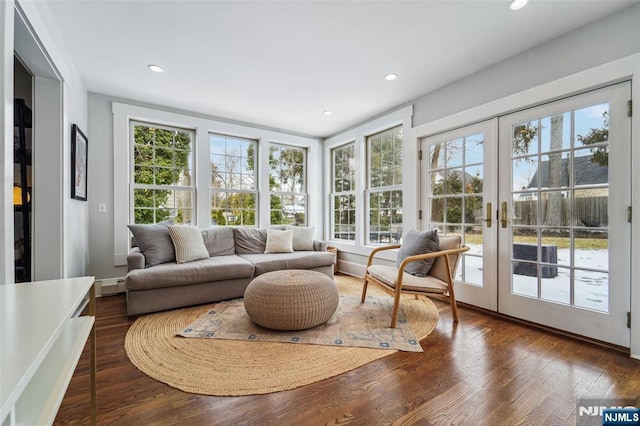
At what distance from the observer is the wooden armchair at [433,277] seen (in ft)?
7.58

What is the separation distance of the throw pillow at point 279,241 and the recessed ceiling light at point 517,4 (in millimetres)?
3265

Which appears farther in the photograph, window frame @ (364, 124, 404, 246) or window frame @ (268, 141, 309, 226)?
window frame @ (268, 141, 309, 226)

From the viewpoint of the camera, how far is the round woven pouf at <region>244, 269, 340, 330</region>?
2.12 m

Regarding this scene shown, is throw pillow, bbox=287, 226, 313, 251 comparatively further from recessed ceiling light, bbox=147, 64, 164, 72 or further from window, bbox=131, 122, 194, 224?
recessed ceiling light, bbox=147, 64, 164, 72

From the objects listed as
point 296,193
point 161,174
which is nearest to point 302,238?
point 296,193

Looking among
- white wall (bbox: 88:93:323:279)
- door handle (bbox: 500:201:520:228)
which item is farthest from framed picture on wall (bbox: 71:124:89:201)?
door handle (bbox: 500:201:520:228)

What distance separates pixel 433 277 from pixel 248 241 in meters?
2.46

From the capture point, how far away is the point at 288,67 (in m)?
2.70

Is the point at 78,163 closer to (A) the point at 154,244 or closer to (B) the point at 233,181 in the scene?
(A) the point at 154,244

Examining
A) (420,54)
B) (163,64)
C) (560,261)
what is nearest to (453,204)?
(560,261)

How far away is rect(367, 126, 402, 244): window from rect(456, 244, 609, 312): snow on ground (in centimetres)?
159

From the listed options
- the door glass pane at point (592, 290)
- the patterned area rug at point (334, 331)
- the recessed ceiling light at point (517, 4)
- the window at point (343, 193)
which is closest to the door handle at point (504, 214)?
the door glass pane at point (592, 290)

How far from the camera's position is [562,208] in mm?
2250

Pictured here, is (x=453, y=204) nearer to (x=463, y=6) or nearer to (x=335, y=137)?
(x=463, y=6)
